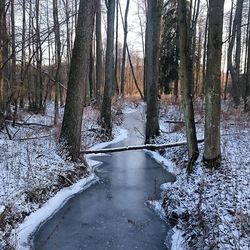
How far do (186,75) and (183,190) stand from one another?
2.65 m

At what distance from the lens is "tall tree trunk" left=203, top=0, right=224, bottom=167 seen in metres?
7.55

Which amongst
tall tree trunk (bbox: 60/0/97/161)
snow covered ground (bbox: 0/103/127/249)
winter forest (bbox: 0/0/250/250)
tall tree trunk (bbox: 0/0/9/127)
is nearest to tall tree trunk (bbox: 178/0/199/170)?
winter forest (bbox: 0/0/250/250)

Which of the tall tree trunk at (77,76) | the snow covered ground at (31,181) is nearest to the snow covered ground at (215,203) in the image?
the snow covered ground at (31,181)

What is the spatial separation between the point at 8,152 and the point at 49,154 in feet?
3.50

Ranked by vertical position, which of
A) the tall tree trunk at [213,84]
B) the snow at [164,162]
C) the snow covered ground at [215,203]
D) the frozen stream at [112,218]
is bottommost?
the frozen stream at [112,218]

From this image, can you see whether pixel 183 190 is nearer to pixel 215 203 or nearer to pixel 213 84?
pixel 215 203

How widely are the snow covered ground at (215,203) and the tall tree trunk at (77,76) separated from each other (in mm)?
2876

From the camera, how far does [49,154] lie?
9375mm

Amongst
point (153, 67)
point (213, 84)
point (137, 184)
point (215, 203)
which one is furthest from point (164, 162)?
point (215, 203)

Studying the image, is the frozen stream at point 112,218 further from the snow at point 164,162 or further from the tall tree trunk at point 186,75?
the tall tree trunk at point 186,75

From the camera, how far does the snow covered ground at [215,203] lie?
17.0 feet

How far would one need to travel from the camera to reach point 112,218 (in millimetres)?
7227

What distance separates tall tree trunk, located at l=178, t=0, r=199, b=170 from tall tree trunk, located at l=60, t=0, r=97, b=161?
9.11 ft

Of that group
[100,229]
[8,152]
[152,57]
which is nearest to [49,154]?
[8,152]
